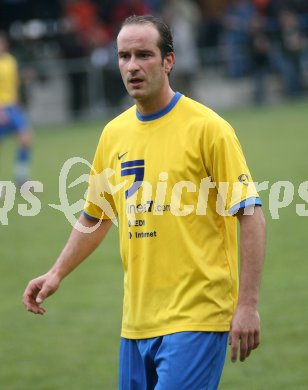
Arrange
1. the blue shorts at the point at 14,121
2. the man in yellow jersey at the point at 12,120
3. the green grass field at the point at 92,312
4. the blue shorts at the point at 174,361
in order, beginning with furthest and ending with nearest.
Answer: the blue shorts at the point at 14,121 → the man in yellow jersey at the point at 12,120 → the green grass field at the point at 92,312 → the blue shorts at the point at 174,361

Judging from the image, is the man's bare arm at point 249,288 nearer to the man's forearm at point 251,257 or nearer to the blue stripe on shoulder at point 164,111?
the man's forearm at point 251,257

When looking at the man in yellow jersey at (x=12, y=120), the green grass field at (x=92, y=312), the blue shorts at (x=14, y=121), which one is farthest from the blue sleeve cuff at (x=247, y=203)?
the blue shorts at (x=14, y=121)

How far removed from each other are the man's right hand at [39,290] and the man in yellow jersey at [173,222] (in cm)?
38

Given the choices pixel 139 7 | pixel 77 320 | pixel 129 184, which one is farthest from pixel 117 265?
pixel 139 7

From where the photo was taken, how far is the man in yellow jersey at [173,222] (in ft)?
15.4

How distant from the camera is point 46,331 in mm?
8977

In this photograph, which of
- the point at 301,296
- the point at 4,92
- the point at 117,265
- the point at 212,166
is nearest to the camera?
the point at 212,166

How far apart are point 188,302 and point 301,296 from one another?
5049 mm

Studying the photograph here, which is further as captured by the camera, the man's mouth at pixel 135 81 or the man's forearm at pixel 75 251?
the man's forearm at pixel 75 251

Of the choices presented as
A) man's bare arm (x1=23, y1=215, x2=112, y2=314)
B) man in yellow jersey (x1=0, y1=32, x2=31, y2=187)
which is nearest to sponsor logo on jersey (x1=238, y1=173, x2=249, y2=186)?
man's bare arm (x1=23, y1=215, x2=112, y2=314)

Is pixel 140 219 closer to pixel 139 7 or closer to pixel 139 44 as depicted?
pixel 139 44

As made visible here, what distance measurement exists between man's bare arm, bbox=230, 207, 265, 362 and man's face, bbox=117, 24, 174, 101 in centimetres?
73

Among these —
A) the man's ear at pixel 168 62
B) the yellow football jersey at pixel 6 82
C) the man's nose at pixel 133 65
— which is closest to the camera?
the man's nose at pixel 133 65

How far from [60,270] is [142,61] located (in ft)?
3.56
